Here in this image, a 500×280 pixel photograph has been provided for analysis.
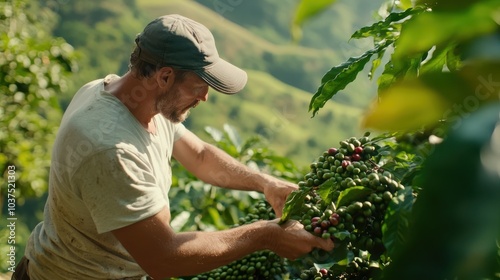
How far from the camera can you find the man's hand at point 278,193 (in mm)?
2613

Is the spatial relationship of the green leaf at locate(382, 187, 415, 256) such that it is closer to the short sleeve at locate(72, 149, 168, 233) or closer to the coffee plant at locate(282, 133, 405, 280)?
the coffee plant at locate(282, 133, 405, 280)

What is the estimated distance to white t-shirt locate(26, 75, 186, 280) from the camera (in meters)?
2.28

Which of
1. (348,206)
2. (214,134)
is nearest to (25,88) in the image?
(214,134)

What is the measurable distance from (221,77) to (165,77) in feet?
0.69

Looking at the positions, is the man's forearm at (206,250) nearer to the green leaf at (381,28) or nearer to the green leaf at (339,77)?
the green leaf at (339,77)

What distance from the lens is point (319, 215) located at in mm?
2055

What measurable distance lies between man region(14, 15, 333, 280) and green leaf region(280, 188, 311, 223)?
4cm

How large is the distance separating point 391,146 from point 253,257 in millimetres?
712

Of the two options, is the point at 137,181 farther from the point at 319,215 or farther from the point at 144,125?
the point at 319,215

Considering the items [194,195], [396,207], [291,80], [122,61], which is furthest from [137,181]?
[291,80]

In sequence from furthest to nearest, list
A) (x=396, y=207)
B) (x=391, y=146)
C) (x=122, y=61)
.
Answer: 1. (x=122, y=61)
2. (x=391, y=146)
3. (x=396, y=207)

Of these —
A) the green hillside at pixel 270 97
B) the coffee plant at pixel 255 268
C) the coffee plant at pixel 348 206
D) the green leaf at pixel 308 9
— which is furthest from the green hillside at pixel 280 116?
the green leaf at pixel 308 9

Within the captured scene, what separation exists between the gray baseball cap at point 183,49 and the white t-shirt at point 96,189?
23cm

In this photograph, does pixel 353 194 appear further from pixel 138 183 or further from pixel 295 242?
pixel 138 183
